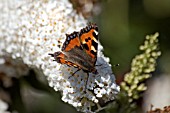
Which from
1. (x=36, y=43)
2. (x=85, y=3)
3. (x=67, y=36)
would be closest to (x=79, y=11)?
(x=85, y=3)

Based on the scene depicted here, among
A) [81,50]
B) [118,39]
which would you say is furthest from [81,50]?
[118,39]

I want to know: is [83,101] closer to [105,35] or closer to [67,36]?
[67,36]

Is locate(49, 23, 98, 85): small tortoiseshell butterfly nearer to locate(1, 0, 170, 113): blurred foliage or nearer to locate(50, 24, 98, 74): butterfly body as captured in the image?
locate(50, 24, 98, 74): butterfly body

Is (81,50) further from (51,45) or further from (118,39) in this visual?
(118,39)

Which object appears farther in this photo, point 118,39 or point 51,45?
point 118,39

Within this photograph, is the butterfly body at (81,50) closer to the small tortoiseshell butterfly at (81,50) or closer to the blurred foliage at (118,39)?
the small tortoiseshell butterfly at (81,50)

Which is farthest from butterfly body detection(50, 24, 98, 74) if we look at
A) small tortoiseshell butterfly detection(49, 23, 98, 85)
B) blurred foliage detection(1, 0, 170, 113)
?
blurred foliage detection(1, 0, 170, 113)

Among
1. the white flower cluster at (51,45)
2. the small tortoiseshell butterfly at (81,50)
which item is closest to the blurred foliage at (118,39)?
the white flower cluster at (51,45)

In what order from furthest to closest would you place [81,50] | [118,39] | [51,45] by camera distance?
[118,39], [51,45], [81,50]
